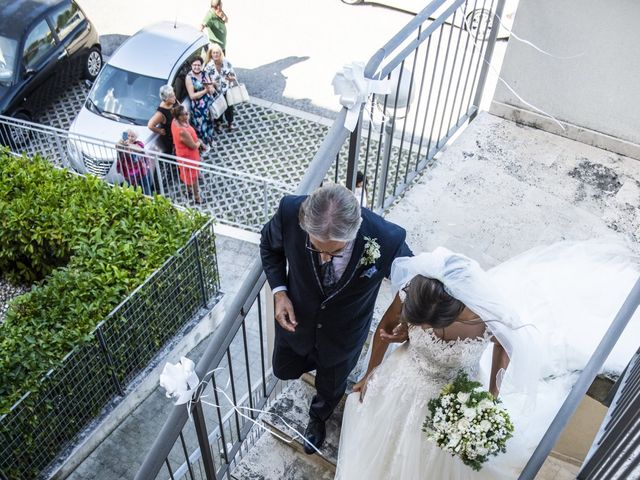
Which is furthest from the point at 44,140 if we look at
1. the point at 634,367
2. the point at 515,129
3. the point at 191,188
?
the point at 634,367

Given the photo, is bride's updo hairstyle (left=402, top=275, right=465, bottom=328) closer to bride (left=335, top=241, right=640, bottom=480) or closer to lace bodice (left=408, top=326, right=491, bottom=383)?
bride (left=335, top=241, right=640, bottom=480)

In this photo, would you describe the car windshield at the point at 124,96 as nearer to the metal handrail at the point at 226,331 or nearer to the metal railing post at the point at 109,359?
the metal railing post at the point at 109,359

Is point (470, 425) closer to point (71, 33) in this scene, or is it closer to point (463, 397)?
point (463, 397)

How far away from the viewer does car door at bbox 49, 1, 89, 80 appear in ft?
34.7

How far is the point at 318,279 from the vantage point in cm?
296

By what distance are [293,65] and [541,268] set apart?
348 inches

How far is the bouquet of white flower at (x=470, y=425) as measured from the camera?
2.74m

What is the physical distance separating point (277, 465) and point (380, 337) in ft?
3.16

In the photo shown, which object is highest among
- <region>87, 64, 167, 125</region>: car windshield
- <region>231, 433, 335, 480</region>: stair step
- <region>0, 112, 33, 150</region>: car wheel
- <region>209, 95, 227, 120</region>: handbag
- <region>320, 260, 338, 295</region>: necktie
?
<region>320, 260, 338, 295</region>: necktie

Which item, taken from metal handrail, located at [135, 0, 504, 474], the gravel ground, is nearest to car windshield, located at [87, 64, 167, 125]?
the gravel ground

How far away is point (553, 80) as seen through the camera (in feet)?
15.2

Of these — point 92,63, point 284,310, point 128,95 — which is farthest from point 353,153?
point 92,63

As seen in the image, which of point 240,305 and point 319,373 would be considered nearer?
point 240,305

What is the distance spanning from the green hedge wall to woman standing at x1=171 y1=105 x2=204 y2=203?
1651 mm
